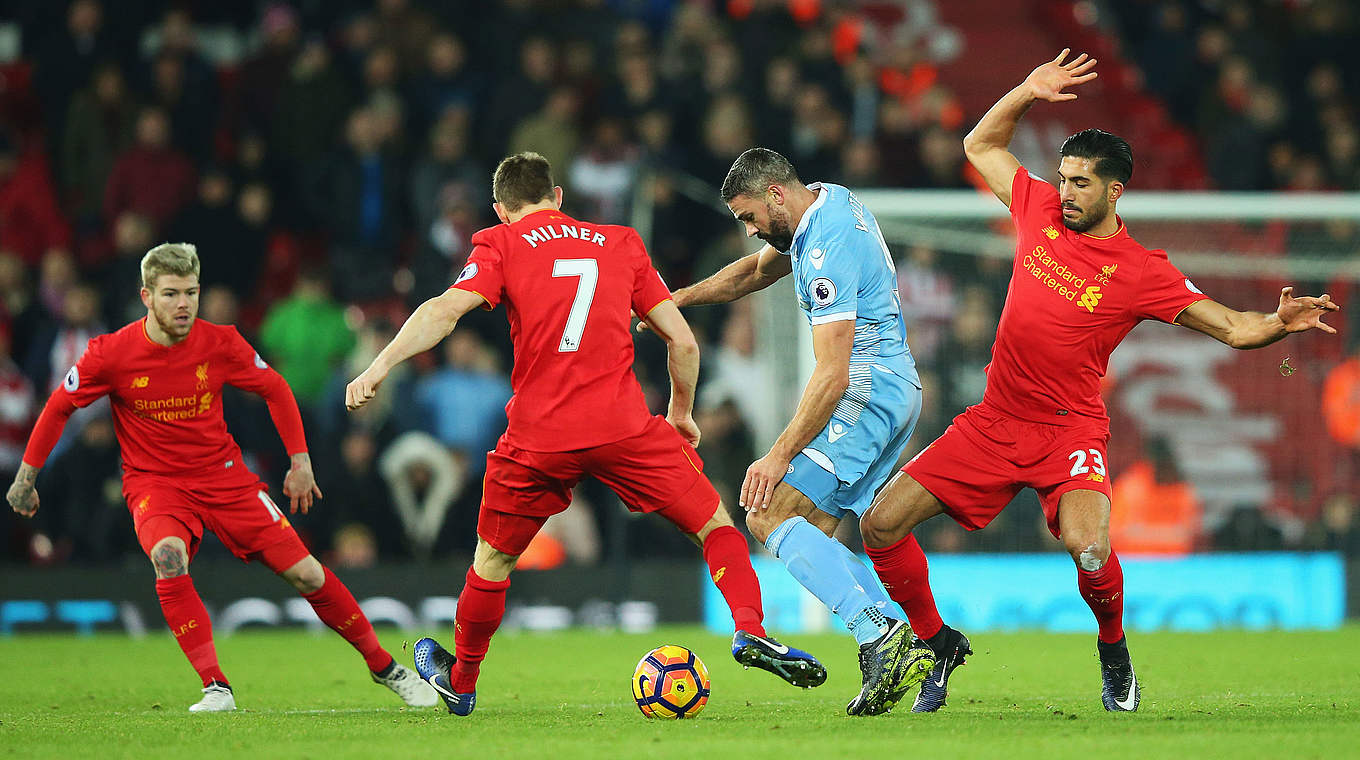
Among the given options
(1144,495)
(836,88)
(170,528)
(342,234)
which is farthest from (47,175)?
(1144,495)

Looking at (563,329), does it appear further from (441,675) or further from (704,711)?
(704,711)

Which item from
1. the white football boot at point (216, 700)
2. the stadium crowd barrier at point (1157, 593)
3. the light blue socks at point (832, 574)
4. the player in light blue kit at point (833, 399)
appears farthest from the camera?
the stadium crowd barrier at point (1157, 593)

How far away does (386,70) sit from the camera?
15.0 metres

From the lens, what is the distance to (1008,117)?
7.00 metres

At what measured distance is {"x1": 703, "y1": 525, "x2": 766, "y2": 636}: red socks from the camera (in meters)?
6.25

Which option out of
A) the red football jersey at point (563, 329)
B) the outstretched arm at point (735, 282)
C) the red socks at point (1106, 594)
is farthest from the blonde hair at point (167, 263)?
the red socks at point (1106, 594)

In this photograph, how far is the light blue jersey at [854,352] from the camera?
6.50 metres

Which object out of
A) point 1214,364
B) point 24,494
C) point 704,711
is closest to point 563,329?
point 704,711

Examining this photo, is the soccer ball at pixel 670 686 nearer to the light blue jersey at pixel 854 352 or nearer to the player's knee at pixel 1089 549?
the light blue jersey at pixel 854 352

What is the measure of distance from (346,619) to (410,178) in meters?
7.69

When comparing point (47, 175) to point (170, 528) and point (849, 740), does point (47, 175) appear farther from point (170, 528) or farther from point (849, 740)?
point (849, 740)

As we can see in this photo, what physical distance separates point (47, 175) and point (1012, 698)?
1068 cm

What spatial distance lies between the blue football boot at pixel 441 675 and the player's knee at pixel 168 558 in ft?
4.13

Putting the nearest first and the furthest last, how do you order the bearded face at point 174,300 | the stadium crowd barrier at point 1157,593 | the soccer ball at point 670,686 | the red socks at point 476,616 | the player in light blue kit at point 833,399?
the player in light blue kit at point 833,399
the soccer ball at point 670,686
the red socks at point 476,616
the bearded face at point 174,300
the stadium crowd barrier at point 1157,593
